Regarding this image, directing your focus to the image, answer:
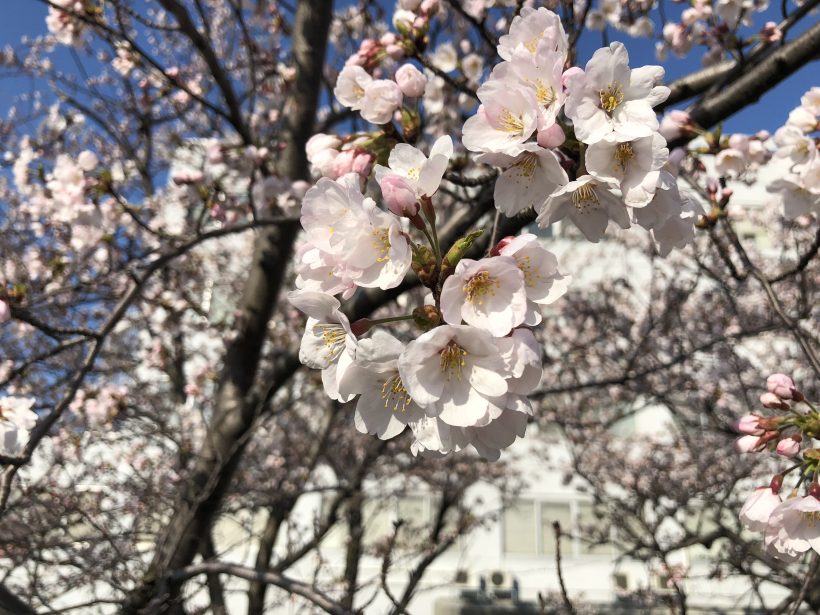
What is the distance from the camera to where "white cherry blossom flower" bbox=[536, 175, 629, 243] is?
106 cm

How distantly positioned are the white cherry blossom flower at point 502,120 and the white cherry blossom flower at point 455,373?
34 centimetres

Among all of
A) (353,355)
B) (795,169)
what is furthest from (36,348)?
(795,169)

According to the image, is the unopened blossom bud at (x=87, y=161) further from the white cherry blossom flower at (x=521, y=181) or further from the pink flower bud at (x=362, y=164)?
the white cherry blossom flower at (x=521, y=181)

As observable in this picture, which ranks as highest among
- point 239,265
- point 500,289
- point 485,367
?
point 239,265

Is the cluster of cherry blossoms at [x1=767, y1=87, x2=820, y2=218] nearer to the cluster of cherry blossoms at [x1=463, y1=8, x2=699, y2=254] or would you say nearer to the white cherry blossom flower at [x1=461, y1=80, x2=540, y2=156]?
the cluster of cherry blossoms at [x1=463, y1=8, x2=699, y2=254]

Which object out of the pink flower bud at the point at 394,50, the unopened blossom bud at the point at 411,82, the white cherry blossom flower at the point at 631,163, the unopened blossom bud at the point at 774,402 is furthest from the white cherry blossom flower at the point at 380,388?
the pink flower bud at the point at 394,50

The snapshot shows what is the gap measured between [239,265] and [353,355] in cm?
930

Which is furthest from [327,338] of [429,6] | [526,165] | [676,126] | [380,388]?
[429,6]

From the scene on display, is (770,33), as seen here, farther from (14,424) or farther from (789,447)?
(14,424)

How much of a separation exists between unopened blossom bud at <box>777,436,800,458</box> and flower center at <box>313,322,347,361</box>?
47.0 inches

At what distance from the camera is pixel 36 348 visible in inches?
227

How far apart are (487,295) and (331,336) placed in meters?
0.35

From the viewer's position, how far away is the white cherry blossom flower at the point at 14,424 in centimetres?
194

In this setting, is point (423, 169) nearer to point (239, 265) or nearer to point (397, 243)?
point (397, 243)
